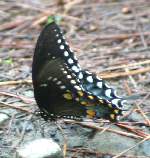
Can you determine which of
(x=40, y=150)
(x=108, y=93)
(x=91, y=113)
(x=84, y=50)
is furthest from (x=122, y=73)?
(x=40, y=150)

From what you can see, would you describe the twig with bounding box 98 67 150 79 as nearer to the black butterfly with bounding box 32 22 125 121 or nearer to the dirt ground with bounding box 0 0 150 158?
the dirt ground with bounding box 0 0 150 158

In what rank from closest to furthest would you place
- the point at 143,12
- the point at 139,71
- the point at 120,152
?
the point at 120,152, the point at 139,71, the point at 143,12

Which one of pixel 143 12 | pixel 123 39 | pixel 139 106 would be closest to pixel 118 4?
pixel 143 12

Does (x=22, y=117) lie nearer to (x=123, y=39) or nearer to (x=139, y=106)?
(x=139, y=106)

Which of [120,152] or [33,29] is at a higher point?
[33,29]

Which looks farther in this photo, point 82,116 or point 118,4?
point 118,4

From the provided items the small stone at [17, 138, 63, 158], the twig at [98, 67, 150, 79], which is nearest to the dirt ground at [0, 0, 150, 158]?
the twig at [98, 67, 150, 79]

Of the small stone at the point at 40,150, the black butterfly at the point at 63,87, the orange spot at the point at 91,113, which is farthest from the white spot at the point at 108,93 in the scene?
the small stone at the point at 40,150
